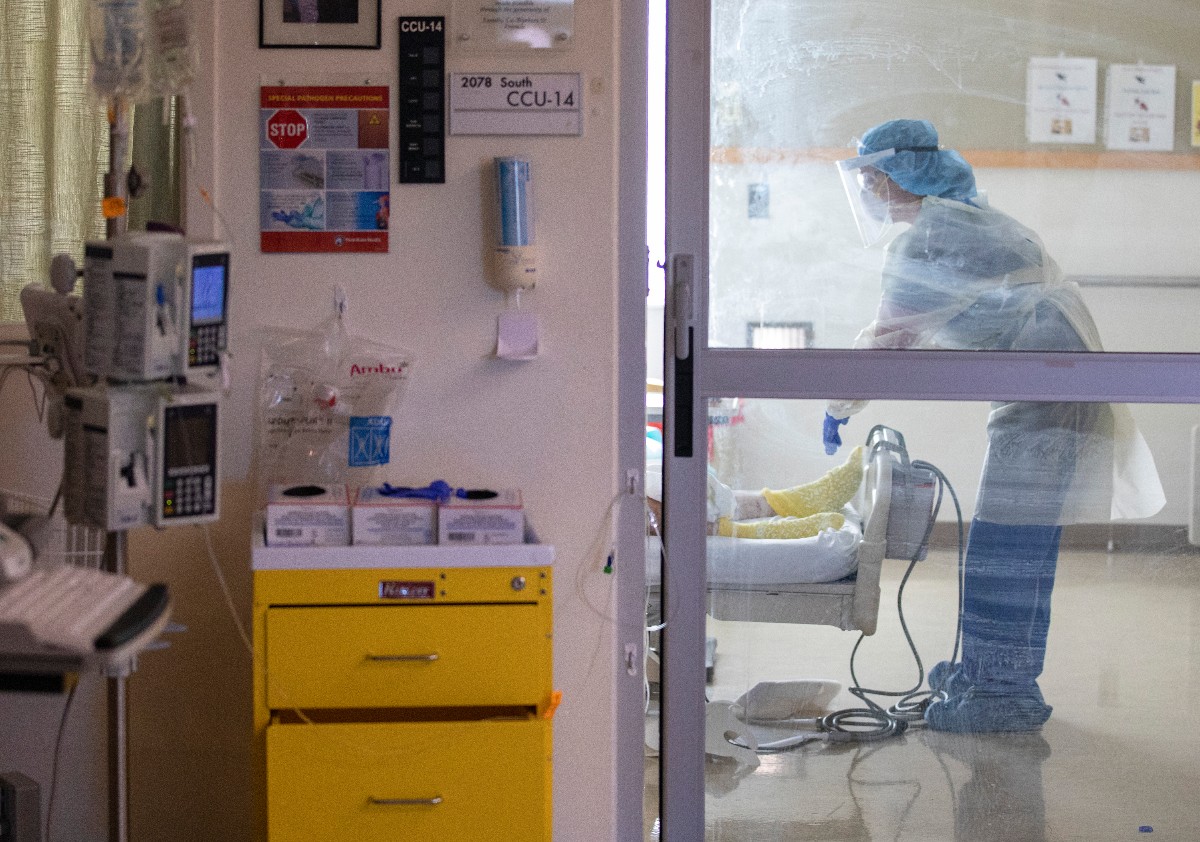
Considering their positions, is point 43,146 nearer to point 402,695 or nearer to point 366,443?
point 366,443

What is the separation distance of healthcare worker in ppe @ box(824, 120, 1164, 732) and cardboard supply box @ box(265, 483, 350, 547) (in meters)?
1.07

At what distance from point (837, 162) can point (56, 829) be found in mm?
2133

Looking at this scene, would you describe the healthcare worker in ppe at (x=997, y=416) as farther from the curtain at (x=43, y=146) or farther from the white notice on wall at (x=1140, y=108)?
the curtain at (x=43, y=146)

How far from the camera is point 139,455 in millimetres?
1881

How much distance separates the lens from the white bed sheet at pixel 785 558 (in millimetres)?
2732

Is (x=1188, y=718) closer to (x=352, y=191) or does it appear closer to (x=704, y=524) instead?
(x=704, y=524)

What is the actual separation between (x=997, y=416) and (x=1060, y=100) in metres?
0.67

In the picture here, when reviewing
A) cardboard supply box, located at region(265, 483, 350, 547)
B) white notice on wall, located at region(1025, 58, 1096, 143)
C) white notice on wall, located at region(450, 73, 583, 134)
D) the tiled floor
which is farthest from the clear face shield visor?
cardboard supply box, located at region(265, 483, 350, 547)

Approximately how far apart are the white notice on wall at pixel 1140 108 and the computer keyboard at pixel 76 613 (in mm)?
2096

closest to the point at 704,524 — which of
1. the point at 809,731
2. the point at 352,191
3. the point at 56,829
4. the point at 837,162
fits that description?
the point at 809,731

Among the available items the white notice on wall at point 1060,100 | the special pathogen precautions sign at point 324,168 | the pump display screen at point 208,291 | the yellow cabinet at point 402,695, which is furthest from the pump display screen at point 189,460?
the white notice on wall at point 1060,100

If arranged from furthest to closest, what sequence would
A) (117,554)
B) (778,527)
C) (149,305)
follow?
1. (778,527)
2. (117,554)
3. (149,305)

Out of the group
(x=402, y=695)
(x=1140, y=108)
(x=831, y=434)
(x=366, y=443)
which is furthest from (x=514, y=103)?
(x=1140, y=108)

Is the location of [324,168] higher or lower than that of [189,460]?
Result: higher
